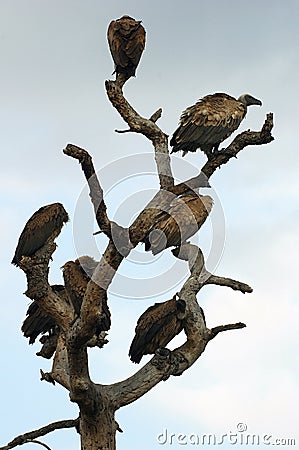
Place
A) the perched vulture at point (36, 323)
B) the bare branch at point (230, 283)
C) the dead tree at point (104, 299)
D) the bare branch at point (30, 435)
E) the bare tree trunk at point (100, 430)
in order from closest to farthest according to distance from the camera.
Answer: the dead tree at point (104, 299) < the bare tree trunk at point (100, 430) < the bare branch at point (30, 435) < the bare branch at point (230, 283) < the perched vulture at point (36, 323)

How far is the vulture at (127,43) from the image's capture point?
1031 centimetres

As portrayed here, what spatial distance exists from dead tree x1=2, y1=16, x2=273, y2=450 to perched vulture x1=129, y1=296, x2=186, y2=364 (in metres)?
0.14

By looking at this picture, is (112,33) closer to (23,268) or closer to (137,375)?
(23,268)

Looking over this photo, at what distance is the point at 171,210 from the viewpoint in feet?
32.3

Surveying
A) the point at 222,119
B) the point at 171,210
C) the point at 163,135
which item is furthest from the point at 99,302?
the point at 222,119

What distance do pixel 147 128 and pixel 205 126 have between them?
0.85 m

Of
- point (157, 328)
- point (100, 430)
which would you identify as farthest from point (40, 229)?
point (100, 430)

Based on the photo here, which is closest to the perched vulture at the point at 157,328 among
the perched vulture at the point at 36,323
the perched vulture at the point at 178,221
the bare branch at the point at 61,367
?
the perched vulture at the point at 178,221

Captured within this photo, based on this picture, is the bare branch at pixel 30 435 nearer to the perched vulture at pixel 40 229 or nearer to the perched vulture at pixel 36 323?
the perched vulture at pixel 36 323

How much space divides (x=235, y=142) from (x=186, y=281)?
5.97 ft

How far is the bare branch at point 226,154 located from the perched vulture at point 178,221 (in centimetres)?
12

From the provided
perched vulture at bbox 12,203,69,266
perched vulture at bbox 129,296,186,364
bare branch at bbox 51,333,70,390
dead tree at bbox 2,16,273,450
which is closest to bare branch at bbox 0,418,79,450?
dead tree at bbox 2,16,273,450

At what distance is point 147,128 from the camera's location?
33.6 feet

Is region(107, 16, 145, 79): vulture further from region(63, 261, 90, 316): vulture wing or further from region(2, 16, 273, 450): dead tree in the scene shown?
region(63, 261, 90, 316): vulture wing
